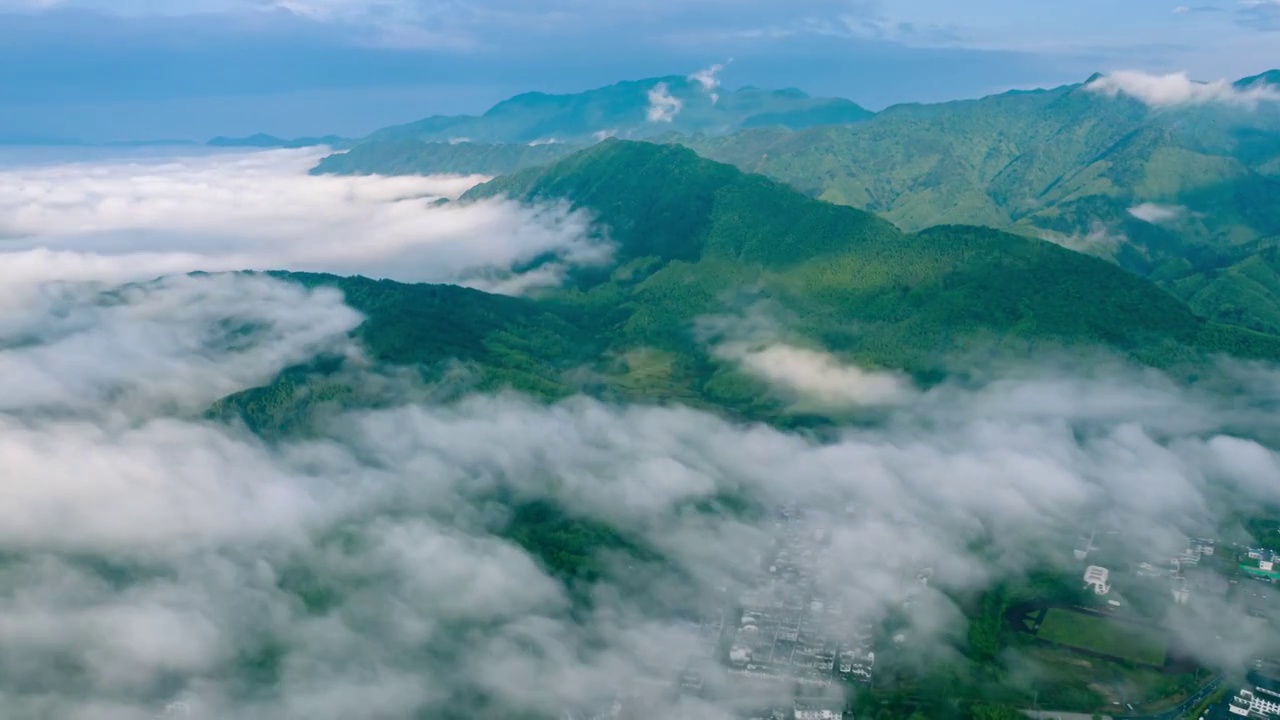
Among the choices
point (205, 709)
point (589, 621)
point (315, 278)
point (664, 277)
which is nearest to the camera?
point (205, 709)

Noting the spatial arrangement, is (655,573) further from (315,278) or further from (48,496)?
(315,278)

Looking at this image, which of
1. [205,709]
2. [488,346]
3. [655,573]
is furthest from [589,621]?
[488,346]

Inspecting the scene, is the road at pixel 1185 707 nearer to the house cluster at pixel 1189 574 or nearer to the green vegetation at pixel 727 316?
the house cluster at pixel 1189 574

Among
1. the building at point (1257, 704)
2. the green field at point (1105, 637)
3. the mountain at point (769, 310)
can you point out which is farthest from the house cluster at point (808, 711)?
the mountain at point (769, 310)

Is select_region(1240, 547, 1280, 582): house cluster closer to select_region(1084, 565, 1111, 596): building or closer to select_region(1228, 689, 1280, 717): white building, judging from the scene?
select_region(1084, 565, 1111, 596): building

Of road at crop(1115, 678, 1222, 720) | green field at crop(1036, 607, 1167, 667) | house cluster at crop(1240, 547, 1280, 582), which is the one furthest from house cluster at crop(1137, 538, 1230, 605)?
road at crop(1115, 678, 1222, 720)

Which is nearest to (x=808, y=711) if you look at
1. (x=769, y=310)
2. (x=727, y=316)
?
(x=769, y=310)
